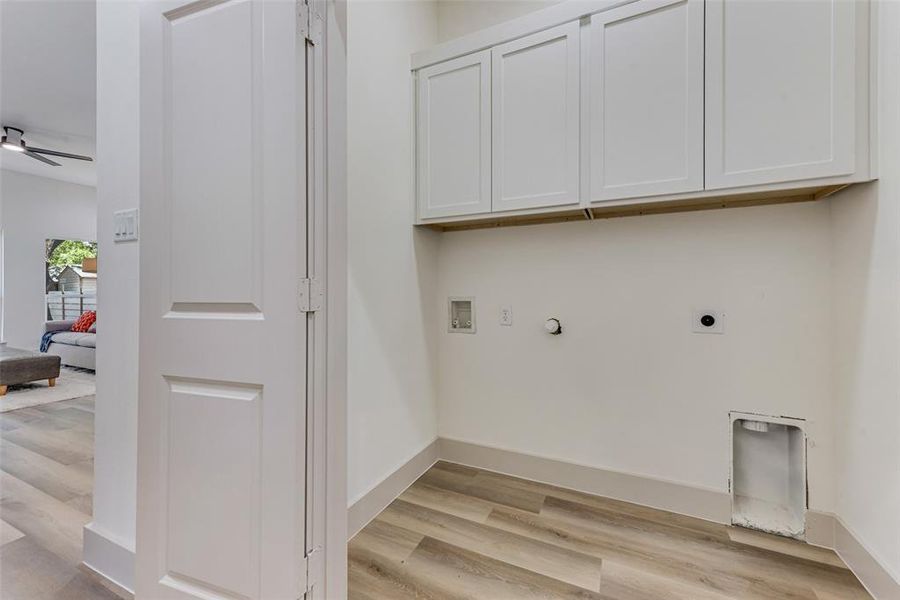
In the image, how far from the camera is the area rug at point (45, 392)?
147 inches

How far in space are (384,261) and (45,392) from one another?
185 inches

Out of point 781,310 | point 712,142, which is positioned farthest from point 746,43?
point 781,310

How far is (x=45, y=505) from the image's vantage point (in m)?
1.96

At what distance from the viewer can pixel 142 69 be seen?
4.12 ft

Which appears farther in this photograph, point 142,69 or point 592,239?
point 592,239

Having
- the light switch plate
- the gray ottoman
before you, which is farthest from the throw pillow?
the light switch plate

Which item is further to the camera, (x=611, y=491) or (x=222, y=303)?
(x=611, y=491)

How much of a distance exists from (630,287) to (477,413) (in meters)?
1.14

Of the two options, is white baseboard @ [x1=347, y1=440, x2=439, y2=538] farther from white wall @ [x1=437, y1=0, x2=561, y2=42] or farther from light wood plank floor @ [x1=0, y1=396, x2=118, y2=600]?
white wall @ [x1=437, y1=0, x2=561, y2=42]

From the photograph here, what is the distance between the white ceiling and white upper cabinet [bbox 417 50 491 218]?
92.8 inches

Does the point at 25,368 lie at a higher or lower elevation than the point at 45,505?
higher

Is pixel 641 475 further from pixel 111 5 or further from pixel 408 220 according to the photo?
pixel 111 5

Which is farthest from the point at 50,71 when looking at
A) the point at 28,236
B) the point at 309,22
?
the point at 28,236

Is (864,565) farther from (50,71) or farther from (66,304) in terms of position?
(66,304)
